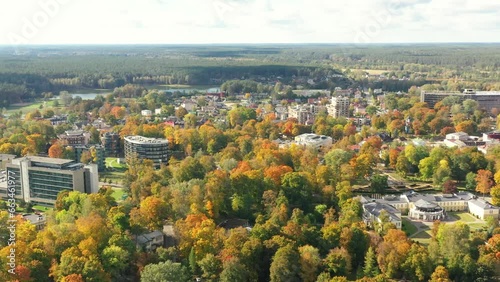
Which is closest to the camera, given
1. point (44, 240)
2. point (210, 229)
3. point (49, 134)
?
point (44, 240)

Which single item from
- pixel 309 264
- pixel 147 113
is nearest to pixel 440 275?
pixel 309 264

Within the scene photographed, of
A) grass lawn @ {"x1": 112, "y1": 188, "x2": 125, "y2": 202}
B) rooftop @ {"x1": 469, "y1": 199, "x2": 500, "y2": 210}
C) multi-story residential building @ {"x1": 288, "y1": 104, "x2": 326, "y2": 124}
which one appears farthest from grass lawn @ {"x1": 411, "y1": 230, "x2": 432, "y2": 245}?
multi-story residential building @ {"x1": 288, "y1": 104, "x2": 326, "y2": 124}

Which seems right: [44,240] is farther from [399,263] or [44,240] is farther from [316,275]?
[399,263]

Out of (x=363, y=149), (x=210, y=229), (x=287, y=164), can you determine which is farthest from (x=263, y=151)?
(x=210, y=229)

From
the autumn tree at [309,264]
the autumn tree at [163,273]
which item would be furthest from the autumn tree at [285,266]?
the autumn tree at [163,273]

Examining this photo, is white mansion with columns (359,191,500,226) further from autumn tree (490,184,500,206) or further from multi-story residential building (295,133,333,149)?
multi-story residential building (295,133,333,149)

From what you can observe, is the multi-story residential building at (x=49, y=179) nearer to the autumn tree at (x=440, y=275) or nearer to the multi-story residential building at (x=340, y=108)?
the autumn tree at (x=440, y=275)
